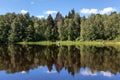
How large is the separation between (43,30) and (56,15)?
21.3m

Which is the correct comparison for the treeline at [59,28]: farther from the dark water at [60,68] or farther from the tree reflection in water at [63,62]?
the dark water at [60,68]

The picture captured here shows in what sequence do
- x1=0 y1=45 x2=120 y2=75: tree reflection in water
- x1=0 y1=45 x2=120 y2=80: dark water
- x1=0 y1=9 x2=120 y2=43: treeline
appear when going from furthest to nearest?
1. x1=0 y1=9 x2=120 y2=43: treeline
2. x1=0 y1=45 x2=120 y2=75: tree reflection in water
3. x1=0 y1=45 x2=120 y2=80: dark water

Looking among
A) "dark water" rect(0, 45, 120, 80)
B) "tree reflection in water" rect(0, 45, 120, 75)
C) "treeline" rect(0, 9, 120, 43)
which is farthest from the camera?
"treeline" rect(0, 9, 120, 43)

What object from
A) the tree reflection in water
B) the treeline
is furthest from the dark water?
the treeline

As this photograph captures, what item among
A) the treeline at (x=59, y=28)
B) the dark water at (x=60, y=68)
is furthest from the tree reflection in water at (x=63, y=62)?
the treeline at (x=59, y=28)

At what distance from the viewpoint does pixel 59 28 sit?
370 feet

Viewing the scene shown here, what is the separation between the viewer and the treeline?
332 feet

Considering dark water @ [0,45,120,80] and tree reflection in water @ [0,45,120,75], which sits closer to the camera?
dark water @ [0,45,120,80]

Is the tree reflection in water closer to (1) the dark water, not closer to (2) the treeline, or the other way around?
(1) the dark water

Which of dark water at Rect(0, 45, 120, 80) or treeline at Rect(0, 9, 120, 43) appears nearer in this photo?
dark water at Rect(0, 45, 120, 80)

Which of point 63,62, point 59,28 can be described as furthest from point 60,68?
point 59,28

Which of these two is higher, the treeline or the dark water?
the treeline

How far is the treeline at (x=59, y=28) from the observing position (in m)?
101

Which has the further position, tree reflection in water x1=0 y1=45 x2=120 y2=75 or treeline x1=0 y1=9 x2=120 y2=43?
treeline x1=0 y1=9 x2=120 y2=43
